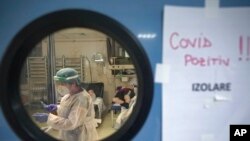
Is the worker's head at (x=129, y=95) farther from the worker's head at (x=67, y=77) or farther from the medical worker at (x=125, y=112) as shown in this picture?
the worker's head at (x=67, y=77)

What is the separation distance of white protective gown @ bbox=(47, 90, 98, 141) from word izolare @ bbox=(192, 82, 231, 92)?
898mm

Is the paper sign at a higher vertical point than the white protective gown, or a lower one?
higher

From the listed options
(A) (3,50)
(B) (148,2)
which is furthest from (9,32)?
(B) (148,2)

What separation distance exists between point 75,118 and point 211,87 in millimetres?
997

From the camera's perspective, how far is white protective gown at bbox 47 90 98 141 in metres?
1.72

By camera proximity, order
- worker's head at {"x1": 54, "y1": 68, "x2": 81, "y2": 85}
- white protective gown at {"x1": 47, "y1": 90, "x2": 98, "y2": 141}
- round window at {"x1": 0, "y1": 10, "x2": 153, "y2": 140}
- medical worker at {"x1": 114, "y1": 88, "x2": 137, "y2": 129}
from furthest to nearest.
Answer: worker's head at {"x1": 54, "y1": 68, "x2": 81, "y2": 85}, white protective gown at {"x1": 47, "y1": 90, "x2": 98, "y2": 141}, medical worker at {"x1": 114, "y1": 88, "x2": 137, "y2": 129}, round window at {"x1": 0, "y1": 10, "x2": 153, "y2": 140}

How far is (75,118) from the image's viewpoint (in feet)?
5.87

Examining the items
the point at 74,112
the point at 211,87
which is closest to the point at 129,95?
the point at 74,112

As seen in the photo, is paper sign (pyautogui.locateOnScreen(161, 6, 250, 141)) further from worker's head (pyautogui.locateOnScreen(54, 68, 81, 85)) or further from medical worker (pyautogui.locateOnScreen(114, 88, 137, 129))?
worker's head (pyautogui.locateOnScreen(54, 68, 81, 85))

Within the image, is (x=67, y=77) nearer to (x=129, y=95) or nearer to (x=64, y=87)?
(x=64, y=87)

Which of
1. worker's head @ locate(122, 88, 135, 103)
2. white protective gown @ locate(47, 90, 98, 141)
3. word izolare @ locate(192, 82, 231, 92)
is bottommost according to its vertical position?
white protective gown @ locate(47, 90, 98, 141)

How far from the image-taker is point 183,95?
1066 mm

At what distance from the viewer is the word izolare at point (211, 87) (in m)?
1.06

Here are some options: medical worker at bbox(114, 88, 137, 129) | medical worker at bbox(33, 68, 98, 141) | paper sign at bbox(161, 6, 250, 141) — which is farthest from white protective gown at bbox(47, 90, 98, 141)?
paper sign at bbox(161, 6, 250, 141)
